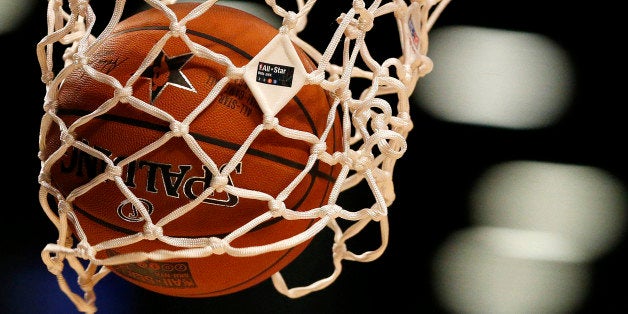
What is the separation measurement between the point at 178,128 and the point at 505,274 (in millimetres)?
963

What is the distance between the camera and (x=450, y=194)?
1473 millimetres

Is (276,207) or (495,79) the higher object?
(495,79)

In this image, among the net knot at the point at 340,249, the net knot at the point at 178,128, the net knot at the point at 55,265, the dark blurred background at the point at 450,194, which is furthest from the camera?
the dark blurred background at the point at 450,194

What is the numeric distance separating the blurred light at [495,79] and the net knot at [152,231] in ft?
2.69

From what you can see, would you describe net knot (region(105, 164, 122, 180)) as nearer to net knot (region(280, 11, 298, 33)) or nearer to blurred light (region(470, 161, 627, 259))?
net knot (region(280, 11, 298, 33))

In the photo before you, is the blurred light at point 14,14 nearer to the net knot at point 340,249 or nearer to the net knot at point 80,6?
the net knot at point 80,6

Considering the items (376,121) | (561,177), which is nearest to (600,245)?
(561,177)

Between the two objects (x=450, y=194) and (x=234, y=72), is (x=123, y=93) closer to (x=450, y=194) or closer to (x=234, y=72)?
(x=234, y=72)

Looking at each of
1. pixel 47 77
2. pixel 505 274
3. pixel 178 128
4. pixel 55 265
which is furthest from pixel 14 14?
pixel 505 274

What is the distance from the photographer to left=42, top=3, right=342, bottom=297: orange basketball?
787mm

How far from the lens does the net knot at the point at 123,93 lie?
2.54 feet

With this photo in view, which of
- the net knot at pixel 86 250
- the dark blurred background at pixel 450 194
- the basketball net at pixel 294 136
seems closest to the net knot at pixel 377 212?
the basketball net at pixel 294 136

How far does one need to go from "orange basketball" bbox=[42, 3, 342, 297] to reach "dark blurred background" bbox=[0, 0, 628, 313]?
0.59 meters

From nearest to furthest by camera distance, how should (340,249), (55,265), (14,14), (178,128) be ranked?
(178,128)
(55,265)
(340,249)
(14,14)
